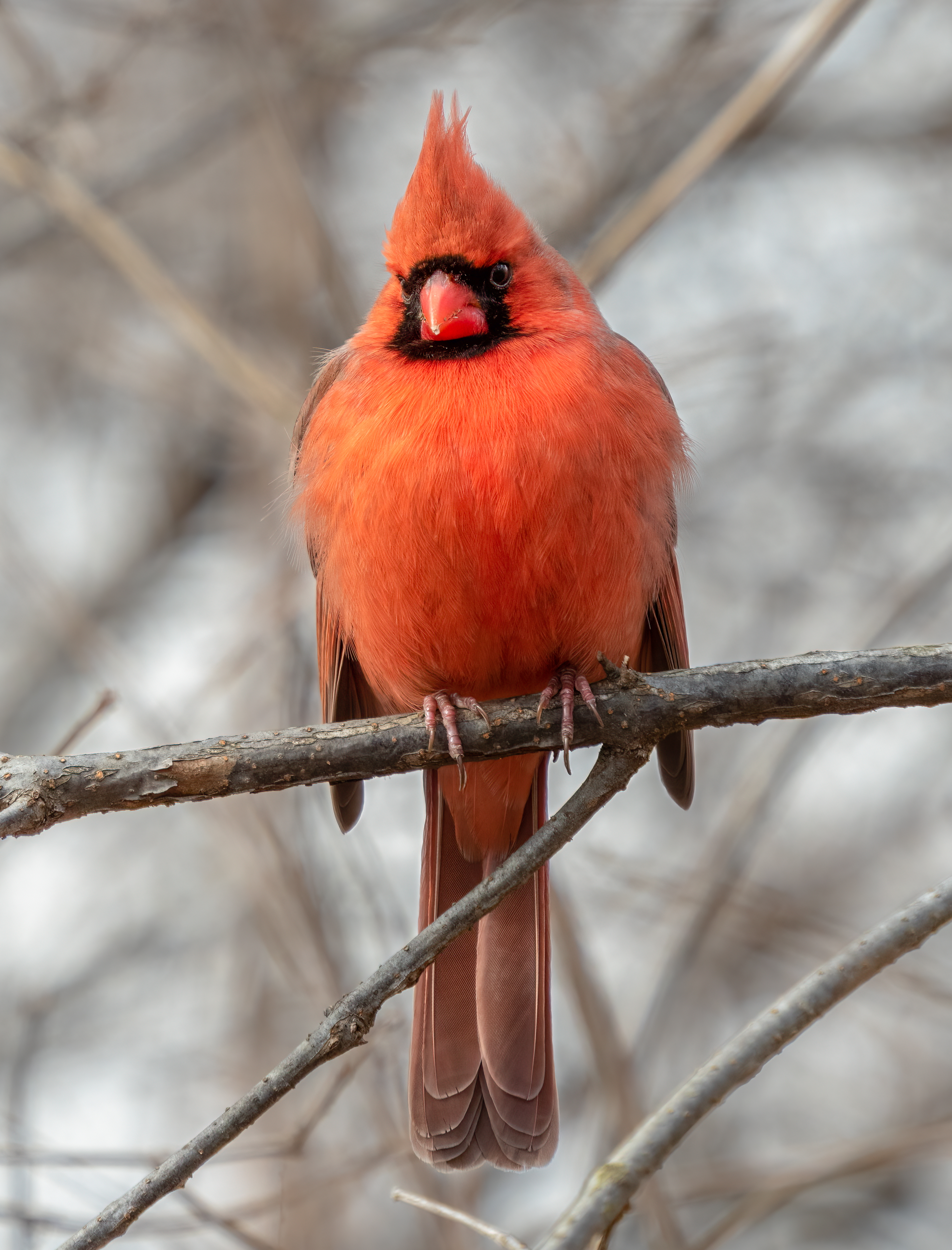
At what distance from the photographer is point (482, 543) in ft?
9.31

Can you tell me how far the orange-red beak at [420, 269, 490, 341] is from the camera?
3.09 meters

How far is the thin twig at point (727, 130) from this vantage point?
12.2 feet

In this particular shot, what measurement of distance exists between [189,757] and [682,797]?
5.08ft

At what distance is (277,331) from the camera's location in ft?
19.9

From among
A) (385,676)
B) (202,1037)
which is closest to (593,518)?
(385,676)

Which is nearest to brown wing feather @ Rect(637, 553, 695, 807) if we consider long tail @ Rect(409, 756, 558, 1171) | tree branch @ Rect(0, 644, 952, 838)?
long tail @ Rect(409, 756, 558, 1171)

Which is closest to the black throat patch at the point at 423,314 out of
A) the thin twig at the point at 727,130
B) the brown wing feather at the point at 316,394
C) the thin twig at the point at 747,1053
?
the brown wing feather at the point at 316,394

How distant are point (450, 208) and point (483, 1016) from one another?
1992 mm

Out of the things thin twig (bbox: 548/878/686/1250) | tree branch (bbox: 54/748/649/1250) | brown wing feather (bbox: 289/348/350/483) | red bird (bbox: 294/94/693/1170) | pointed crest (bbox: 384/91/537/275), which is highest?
pointed crest (bbox: 384/91/537/275)

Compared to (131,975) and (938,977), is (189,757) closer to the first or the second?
(938,977)

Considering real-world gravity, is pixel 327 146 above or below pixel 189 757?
above

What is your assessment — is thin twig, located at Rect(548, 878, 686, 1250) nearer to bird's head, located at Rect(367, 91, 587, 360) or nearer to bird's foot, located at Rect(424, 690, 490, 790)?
bird's foot, located at Rect(424, 690, 490, 790)

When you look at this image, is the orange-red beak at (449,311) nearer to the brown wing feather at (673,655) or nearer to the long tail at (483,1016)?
the brown wing feather at (673,655)

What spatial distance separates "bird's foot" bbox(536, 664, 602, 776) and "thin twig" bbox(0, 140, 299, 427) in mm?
1829
